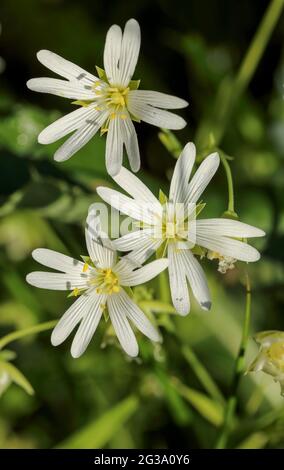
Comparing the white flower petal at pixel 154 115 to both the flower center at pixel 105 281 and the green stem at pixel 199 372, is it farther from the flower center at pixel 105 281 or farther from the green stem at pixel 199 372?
the green stem at pixel 199 372

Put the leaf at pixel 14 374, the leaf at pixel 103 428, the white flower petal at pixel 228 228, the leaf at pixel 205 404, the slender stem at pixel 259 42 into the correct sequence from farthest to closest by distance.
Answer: the slender stem at pixel 259 42 → the leaf at pixel 103 428 → the leaf at pixel 205 404 → the leaf at pixel 14 374 → the white flower petal at pixel 228 228

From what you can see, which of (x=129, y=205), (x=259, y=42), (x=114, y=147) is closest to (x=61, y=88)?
(x=114, y=147)

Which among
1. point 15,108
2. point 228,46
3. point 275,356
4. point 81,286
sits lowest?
point 275,356

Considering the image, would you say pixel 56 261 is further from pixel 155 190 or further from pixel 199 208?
pixel 155 190

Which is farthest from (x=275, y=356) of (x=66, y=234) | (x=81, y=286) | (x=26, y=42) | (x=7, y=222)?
(x=26, y=42)

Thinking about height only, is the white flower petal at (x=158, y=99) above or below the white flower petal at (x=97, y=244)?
above

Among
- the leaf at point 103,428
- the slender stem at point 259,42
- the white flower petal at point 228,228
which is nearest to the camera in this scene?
the white flower petal at point 228,228

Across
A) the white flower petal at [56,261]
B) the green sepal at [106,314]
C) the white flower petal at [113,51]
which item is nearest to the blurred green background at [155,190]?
the green sepal at [106,314]

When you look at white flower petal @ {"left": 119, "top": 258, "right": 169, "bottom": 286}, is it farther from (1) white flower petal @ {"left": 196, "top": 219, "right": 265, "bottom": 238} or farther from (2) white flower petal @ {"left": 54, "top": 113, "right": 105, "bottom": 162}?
(2) white flower petal @ {"left": 54, "top": 113, "right": 105, "bottom": 162}

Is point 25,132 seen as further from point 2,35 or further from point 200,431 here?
point 200,431
